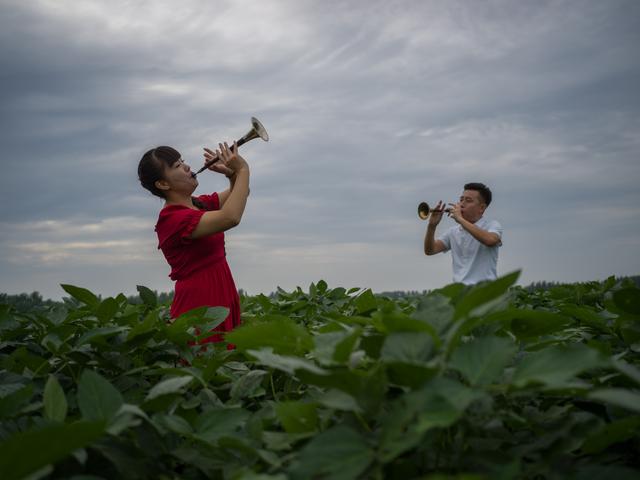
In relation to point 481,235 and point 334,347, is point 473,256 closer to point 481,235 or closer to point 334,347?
point 481,235

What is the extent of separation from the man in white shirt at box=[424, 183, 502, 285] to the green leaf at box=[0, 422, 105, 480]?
6.76 m

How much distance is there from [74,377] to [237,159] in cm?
313

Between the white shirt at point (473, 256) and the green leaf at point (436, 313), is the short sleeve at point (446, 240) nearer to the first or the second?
the white shirt at point (473, 256)

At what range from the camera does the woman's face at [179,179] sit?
4.58m

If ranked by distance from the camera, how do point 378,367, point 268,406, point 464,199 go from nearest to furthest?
point 378,367
point 268,406
point 464,199

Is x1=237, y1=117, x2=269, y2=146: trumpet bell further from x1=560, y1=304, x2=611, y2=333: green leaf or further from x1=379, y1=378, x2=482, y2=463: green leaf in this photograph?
x1=379, y1=378, x2=482, y2=463: green leaf

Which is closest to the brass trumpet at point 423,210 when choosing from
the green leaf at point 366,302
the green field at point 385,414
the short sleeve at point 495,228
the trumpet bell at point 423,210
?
the trumpet bell at point 423,210

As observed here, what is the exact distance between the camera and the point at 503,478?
0.87m

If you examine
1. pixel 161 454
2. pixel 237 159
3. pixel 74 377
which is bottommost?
pixel 161 454

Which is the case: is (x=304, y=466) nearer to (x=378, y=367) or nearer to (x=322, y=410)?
(x=378, y=367)

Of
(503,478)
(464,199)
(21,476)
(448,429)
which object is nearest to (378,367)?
(448,429)

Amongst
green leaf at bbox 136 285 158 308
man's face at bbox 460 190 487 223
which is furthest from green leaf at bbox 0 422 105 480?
man's face at bbox 460 190 487 223

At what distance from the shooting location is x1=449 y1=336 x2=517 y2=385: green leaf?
3.22 feet

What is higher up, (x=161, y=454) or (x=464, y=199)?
(x=464, y=199)
